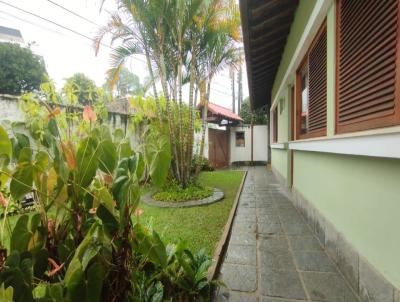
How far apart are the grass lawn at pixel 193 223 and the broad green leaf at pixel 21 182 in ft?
4.85

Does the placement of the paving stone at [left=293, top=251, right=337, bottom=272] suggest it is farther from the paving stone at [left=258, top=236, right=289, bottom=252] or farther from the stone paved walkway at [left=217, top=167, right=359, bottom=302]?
the paving stone at [left=258, top=236, right=289, bottom=252]

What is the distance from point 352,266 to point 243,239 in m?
1.29

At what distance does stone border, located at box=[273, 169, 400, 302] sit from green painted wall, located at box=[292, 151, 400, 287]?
55 millimetres

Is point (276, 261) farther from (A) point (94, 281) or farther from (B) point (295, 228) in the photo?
(A) point (94, 281)

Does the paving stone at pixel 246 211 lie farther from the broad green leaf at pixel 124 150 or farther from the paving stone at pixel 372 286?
the broad green leaf at pixel 124 150

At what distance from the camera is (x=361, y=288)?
1857mm

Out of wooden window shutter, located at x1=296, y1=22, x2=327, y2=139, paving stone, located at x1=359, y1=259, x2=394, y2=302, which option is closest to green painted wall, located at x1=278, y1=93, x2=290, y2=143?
wooden window shutter, located at x1=296, y1=22, x2=327, y2=139

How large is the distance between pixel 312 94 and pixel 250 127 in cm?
1037

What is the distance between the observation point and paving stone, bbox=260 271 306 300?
1966 mm

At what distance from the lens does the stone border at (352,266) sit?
5.12 feet

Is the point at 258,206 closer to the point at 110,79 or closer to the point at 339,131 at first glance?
the point at 339,131

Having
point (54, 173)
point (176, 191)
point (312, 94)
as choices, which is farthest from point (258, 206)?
point (54, 173)

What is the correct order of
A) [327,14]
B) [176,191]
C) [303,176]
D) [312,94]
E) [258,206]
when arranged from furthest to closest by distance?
[176,191] < [258,206] < [303,176] < [312,94] < [327,14]

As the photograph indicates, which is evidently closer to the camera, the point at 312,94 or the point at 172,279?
→ the point at 172,279
